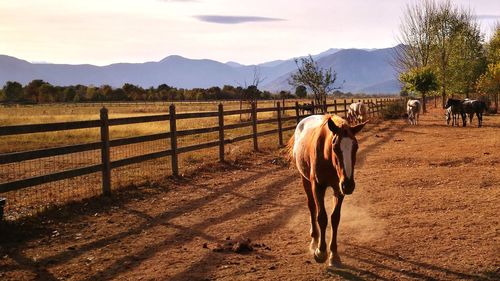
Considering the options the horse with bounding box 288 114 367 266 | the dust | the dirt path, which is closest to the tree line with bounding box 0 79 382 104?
the dirt path

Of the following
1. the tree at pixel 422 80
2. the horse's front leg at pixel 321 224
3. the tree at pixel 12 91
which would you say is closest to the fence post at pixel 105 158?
the horse's front leg at pixel 321 224

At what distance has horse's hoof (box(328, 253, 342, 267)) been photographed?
193 inches

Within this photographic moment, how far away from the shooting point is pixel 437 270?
15.6ft

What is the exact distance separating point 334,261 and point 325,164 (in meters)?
1.06

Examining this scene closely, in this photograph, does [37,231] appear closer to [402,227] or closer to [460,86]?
[402,227]

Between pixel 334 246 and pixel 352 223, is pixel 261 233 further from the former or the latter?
pixel 334 246

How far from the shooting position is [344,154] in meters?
4.28

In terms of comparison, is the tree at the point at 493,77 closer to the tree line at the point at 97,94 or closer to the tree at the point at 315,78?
the tree at the point at 315,78

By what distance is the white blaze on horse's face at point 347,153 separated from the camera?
13.9ft

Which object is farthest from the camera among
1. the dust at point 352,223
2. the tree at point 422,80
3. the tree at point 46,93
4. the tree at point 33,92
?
the tree at point 33,92

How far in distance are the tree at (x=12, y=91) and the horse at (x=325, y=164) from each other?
311 feet

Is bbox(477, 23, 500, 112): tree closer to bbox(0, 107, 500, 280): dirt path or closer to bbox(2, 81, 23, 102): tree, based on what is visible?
bbox(0, 107, 500, 280): dirt path

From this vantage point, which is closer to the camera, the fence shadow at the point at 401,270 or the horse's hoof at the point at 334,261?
the fence shadow at the point at 401,270

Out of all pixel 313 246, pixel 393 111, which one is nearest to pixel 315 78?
pixel 393 111
